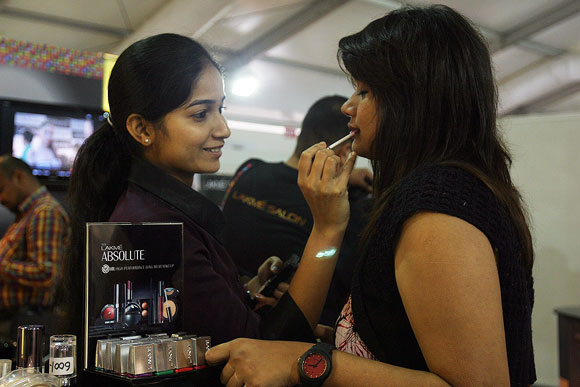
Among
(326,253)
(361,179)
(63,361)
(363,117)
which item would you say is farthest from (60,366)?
(361,179)

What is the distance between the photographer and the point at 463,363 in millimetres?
773

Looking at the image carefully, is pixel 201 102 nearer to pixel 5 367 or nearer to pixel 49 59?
pixel 5 367

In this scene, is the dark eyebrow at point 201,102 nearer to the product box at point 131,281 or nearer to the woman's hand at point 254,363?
the product box at point 131,281

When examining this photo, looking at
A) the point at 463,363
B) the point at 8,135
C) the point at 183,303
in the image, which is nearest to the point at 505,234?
the point at 463,363

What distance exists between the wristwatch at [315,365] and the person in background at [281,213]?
0.84m

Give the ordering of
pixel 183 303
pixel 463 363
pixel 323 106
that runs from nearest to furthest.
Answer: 1. pixel 463 363
2. pixel 183 303
3. pixel 323 106

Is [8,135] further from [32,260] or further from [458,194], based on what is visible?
[458,194]

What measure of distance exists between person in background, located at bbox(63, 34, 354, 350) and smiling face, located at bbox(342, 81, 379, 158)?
9 centimetres

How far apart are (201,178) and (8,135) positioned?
163cm

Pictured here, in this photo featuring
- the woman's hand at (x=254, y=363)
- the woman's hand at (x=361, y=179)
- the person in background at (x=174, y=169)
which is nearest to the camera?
the woman's hand at (x=254, y=363)

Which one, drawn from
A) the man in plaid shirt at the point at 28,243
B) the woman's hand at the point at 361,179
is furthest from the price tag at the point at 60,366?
the man in plaid shirt at the point at 28,243

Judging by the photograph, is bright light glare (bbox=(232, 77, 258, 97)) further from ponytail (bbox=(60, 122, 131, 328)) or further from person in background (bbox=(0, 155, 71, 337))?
ponytail (bbox=(60, 122, 131, 328))

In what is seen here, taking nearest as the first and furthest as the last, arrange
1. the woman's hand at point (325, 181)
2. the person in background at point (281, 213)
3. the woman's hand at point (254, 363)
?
the woman's hand at point (254, 363)
the woman's hand at point (325, 181)
the person in background at point (281, 213)

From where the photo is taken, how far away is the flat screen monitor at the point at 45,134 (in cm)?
320
